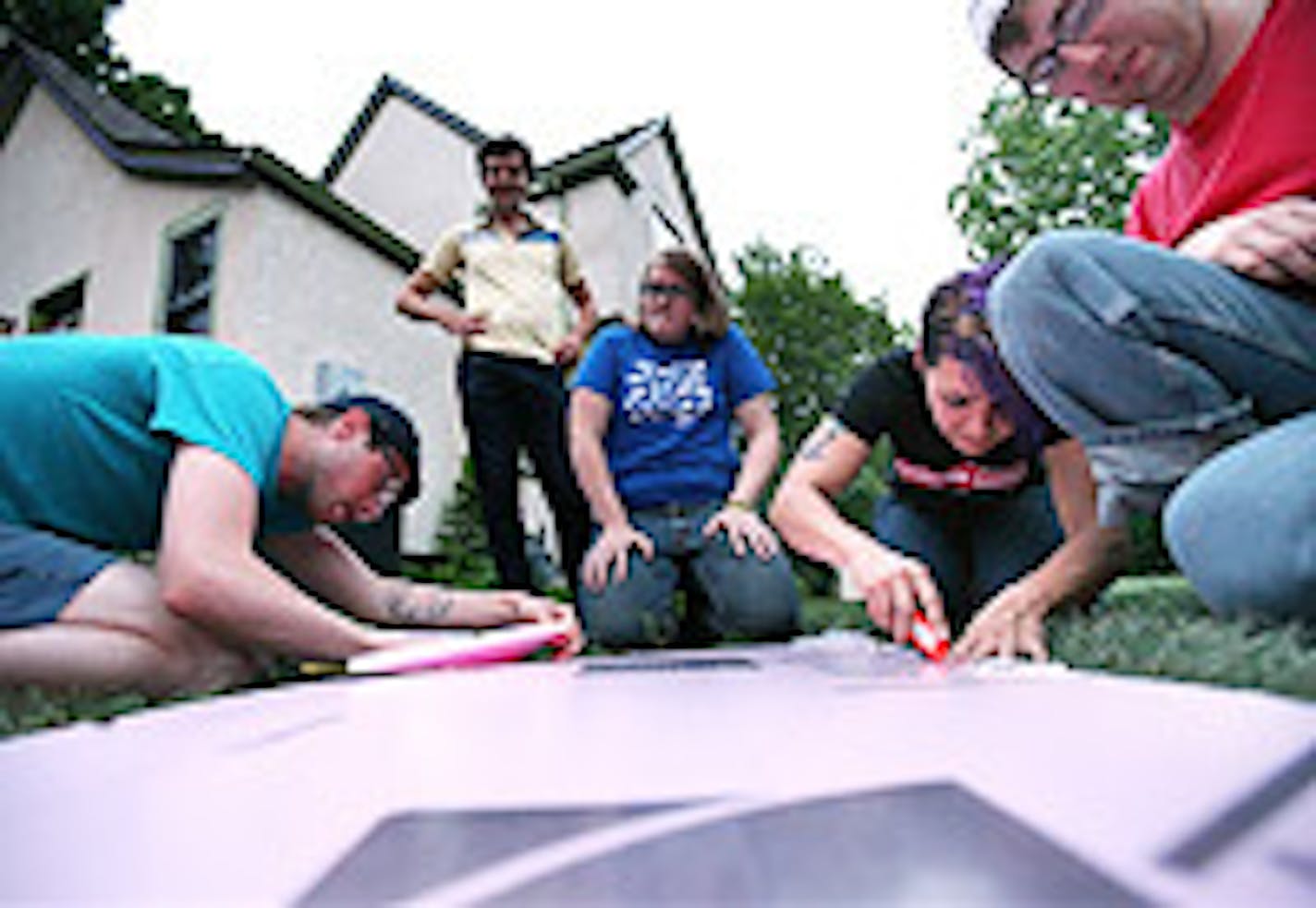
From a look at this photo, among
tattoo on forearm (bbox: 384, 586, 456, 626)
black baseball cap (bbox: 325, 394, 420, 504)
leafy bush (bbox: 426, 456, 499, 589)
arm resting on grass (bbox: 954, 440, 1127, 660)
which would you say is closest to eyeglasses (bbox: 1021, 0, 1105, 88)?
arm resting on grass (bbox: 954, 440, 1127, 660)

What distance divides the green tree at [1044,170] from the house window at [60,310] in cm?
984

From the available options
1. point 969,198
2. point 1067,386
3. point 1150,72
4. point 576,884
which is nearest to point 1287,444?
point 1067,386

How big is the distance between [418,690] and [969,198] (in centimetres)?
1215

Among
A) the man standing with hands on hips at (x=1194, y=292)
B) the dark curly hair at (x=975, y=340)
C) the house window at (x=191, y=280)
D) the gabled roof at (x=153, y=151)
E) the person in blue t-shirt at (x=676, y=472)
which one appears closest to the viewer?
the man standing with hands on hips at (x=1194, y=292)

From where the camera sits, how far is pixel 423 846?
305 mm

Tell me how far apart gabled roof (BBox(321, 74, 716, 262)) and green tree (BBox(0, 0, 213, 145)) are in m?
1.37

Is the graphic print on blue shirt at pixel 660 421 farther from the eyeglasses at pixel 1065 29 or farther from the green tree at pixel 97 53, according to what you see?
the green tree at pixel 97 53

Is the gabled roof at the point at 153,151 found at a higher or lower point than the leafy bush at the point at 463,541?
higher

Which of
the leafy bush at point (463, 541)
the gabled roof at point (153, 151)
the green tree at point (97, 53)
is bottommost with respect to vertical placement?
the leafy bush at point (463, 541)

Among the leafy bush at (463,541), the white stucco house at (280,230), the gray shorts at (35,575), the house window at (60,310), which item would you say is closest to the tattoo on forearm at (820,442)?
the gray shorts at (35,575)

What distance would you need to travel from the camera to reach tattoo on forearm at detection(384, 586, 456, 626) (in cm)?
154

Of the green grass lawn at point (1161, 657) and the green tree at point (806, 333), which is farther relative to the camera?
the green tree at point (806, 333)

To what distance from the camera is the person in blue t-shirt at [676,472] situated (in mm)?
1772

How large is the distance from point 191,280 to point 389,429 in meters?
4.56
